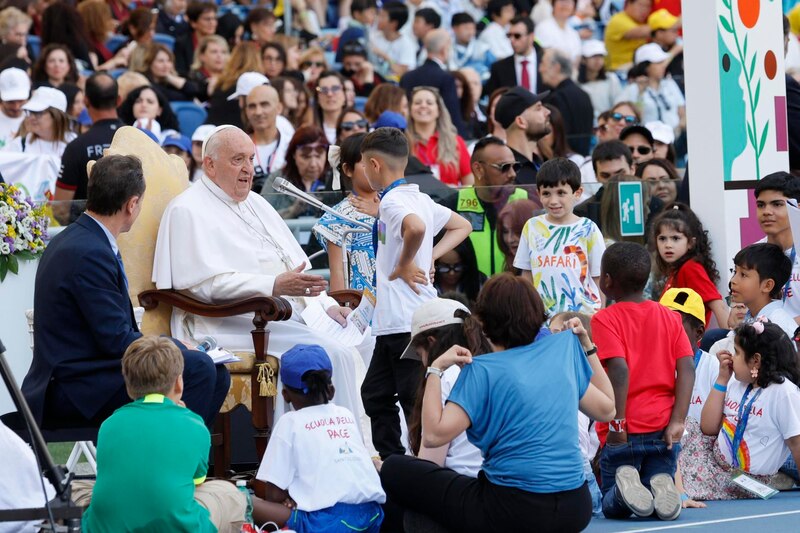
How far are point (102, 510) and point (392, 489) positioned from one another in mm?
1192

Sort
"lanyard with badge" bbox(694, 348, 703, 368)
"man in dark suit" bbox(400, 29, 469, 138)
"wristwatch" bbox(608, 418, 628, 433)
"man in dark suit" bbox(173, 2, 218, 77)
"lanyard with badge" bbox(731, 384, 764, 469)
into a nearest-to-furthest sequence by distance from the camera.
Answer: "wristwatch" bbox(608, 418, 628, 433), "lanyard with badge" bbox(731, 384, 764, 469), "lanyard with badge" bbox(694, 348, 703, 368), "man in dark suit" bbox(400, 29, 469, 138), "man in dark suit" bbox(173, 2, 218, 77)

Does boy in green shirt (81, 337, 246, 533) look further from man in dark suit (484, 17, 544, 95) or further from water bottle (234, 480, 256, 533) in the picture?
man in dark suit (484, 17, 544, 95)

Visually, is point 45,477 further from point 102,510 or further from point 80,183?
point 80,183

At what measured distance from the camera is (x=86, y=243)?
5828 millimetres

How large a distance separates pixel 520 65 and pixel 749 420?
7.62 metres

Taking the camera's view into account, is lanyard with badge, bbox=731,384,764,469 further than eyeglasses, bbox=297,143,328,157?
No

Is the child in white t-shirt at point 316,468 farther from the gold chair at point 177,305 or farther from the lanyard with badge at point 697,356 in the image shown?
the lanyard with badge at point 697,356

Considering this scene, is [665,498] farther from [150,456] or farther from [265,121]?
[265,121]

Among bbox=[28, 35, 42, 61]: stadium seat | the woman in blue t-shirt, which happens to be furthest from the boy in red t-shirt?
bbox=[28, 35, 42, 61]: stadium seat

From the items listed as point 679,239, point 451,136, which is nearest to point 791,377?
point 679,239

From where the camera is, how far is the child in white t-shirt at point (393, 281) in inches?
257

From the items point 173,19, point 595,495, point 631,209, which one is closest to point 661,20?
point 173,19

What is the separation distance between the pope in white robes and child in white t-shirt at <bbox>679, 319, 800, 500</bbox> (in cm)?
165

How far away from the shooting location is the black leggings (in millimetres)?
5164
